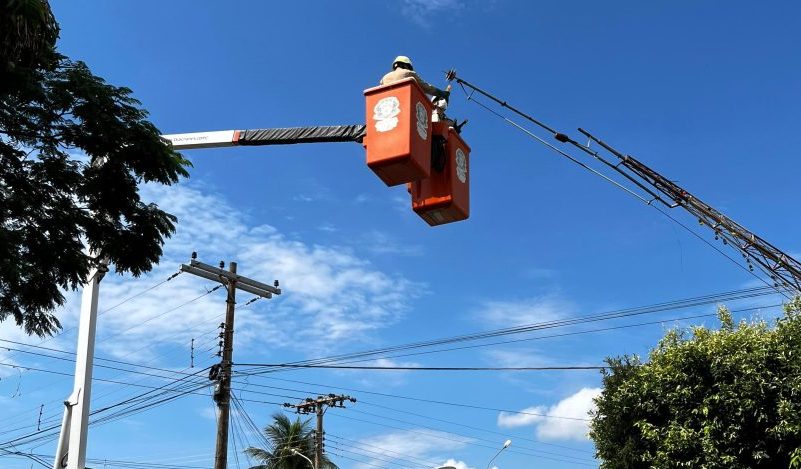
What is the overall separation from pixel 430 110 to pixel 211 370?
22.1 meters

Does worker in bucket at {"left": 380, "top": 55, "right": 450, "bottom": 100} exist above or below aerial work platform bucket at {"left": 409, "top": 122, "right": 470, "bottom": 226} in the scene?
above

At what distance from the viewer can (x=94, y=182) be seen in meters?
7.32

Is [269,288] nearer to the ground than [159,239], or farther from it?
farther from it

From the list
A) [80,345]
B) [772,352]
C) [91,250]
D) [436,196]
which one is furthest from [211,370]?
[436,196]

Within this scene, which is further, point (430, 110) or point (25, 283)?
point (25, 283)

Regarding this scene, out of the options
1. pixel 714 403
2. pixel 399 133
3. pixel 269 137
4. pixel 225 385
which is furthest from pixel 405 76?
pixel 225 385

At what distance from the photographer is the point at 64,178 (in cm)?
725

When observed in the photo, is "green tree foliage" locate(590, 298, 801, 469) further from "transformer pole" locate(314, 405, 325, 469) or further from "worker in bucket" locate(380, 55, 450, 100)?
"transformer pole" locate(314, 405, 325, 469)

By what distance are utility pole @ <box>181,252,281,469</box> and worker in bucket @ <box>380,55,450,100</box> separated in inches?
783

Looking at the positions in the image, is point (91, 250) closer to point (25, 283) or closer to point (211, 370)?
point (25, 283)

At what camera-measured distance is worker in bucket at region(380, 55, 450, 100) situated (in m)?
5.21

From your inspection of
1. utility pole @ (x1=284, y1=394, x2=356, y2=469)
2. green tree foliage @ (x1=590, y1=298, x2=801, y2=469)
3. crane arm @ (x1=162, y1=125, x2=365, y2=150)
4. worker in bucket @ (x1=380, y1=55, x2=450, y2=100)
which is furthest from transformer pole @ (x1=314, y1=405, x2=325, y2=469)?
worker in bucket @ (x1=380, y1=55, x2=450, y2=100)

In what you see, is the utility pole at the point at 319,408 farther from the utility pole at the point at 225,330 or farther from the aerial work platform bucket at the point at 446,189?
the aerial work platform bucket at the point at 446,189

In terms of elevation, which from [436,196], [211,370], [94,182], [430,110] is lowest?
[436,196]
